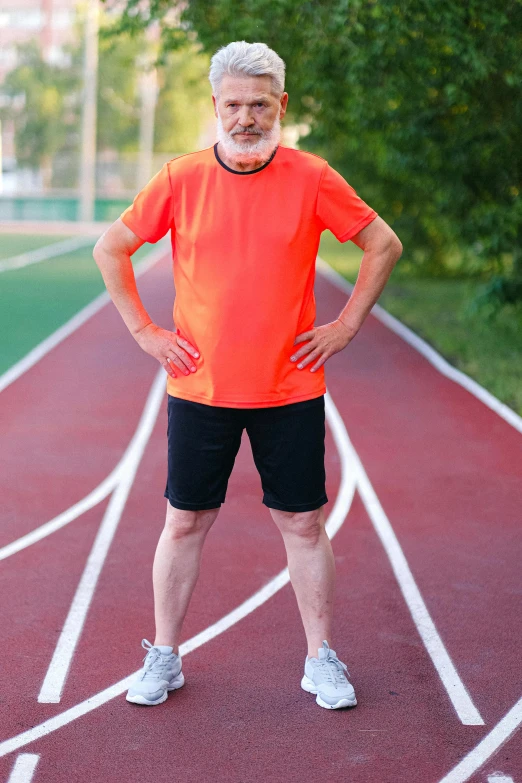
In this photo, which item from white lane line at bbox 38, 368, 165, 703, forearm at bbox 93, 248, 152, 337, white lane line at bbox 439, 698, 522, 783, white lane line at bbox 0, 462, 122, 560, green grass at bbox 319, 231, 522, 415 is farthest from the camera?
green grass at bbox 319, 231, 522, 415

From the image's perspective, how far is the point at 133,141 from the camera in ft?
223

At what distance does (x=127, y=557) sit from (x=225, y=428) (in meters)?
2.18

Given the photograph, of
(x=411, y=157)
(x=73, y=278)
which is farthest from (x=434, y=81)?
(x=73, y=278)

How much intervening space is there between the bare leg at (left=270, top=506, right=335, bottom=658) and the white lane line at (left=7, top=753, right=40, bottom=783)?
1.11 m

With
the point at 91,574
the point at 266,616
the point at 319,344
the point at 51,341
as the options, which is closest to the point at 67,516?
the point at 91,574

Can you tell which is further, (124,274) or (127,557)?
(127,557)

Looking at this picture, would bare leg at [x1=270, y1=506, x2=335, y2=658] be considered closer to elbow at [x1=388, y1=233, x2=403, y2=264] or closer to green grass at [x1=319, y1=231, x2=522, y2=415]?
Result: elbow at [x1=388, y1=233, x2=403, y2=264]

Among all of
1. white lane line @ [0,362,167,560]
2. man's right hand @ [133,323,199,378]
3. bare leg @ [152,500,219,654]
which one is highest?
man's right hand @ [133,323,199,378]

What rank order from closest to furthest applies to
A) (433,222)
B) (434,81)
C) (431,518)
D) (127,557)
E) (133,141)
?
(127,557), (431,518), (434,81), (433,222), (133,141)

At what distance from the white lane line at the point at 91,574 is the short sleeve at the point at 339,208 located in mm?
2051

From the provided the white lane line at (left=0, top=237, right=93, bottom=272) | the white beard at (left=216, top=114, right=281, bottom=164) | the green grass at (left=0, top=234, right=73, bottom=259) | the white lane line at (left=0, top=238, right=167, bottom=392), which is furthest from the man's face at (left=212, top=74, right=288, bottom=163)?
the green grass at (left=0, top=234, right=73, bottom=259)

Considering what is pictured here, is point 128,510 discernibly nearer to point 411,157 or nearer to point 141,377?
point 141,377

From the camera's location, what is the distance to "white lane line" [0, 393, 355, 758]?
3648 mm

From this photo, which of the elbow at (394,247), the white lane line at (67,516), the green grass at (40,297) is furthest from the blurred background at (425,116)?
the elbow at (394,247)
